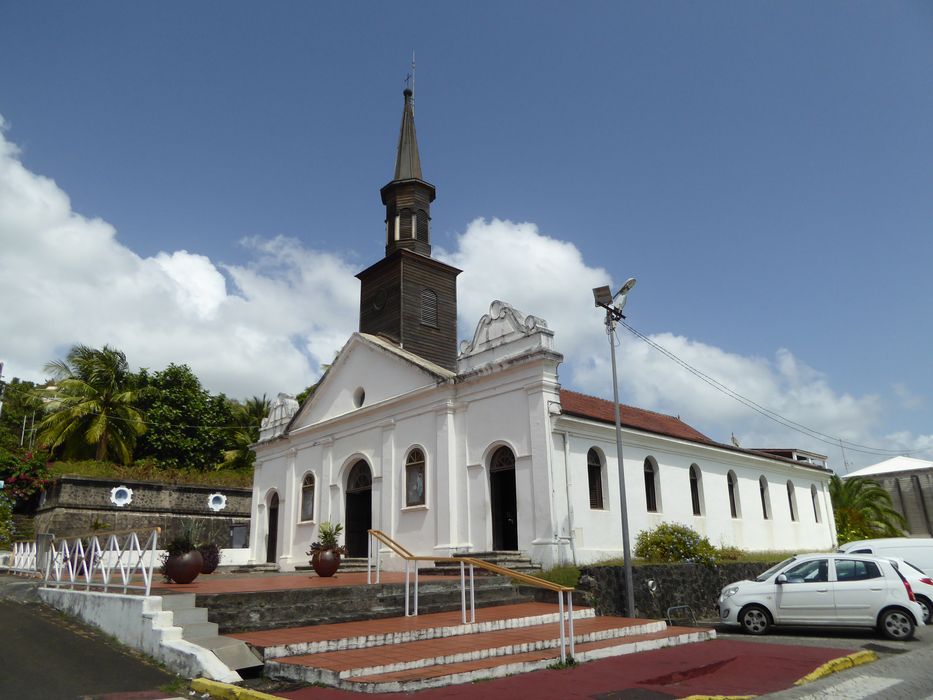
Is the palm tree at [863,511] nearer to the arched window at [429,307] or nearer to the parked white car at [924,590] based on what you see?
the parked white car at [924,590]

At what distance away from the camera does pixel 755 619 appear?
1269 centimetres

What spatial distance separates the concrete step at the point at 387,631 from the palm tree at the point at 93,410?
2846 cm

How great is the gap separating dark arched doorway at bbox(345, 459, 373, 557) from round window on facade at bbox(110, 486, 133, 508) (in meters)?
13.4

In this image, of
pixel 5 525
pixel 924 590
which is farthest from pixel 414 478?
pixel 5 525

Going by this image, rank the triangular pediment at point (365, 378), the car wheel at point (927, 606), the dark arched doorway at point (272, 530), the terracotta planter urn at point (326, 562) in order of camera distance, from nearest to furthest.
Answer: the car wheel at point (927, 606)
the terracotta planter urn at point (326, 562)
the triangular pediment at point (365, 378)
the dark arched doorway at point (272, 530)

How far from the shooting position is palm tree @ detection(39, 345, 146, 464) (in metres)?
33.7

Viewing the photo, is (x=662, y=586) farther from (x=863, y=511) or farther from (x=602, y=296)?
(x=863, y=511)

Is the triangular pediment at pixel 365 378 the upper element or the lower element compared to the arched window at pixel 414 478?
upper

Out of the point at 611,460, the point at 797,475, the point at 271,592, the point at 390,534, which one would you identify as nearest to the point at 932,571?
the point at 611,460

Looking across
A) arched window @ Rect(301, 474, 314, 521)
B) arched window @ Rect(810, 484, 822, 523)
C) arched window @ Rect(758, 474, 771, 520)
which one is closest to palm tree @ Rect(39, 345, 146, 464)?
arched window @ Rect(301, 474, 314, 521)

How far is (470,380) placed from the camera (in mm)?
18344

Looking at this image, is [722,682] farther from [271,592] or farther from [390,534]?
[390,534]

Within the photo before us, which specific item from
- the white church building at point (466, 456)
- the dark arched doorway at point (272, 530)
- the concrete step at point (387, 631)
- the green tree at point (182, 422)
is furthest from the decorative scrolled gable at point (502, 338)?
the green tree at point (182, 422)

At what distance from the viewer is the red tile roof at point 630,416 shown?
65.7 feet
